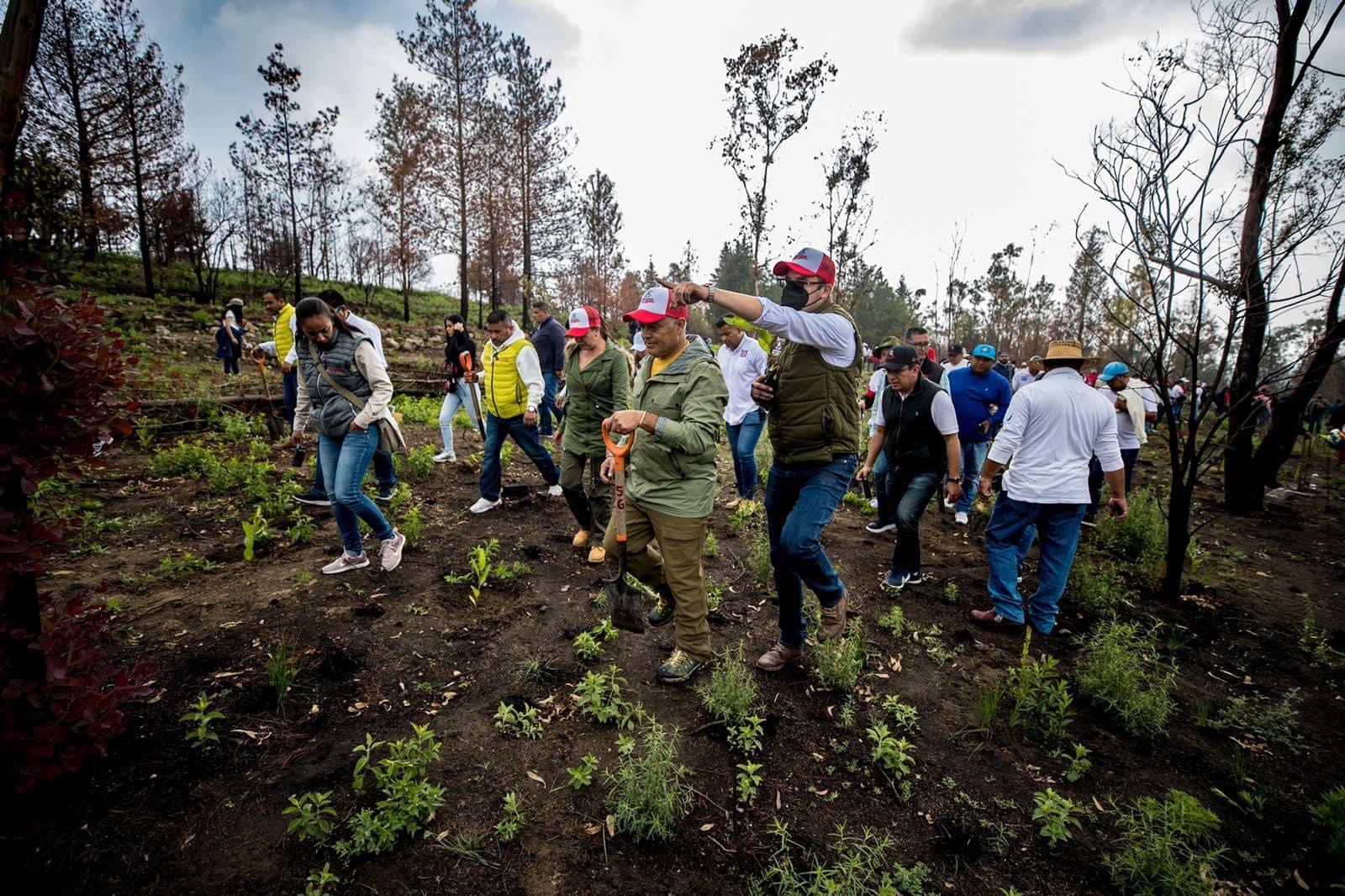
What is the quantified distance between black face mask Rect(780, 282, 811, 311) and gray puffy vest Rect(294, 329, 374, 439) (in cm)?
343

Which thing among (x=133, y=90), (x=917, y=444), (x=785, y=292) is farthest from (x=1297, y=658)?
(x=133, y=90)

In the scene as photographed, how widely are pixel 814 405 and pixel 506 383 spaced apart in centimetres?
374

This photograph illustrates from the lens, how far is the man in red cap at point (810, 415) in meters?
3.05

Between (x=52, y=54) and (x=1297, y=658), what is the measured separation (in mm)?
28681

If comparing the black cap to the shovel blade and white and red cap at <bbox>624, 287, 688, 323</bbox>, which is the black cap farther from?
the shovel blade

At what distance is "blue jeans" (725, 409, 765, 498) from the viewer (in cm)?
670

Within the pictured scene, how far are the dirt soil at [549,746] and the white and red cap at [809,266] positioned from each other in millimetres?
2577

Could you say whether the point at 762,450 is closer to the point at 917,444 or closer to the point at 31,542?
the point at 917,444

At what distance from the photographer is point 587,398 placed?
5.18 m

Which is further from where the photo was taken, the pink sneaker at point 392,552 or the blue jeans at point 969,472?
the blue jeans at point 969,472

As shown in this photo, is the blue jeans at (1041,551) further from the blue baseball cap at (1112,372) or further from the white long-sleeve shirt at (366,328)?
the white long-sleeve shirt at (366,328)

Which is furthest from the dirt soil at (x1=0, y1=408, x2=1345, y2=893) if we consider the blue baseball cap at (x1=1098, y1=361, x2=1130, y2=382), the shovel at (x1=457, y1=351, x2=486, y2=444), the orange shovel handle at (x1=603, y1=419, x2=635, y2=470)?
the shovel at (x1=457, y1=351, x2=486, y2=444)

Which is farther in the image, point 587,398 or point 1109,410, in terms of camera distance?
point 587,398

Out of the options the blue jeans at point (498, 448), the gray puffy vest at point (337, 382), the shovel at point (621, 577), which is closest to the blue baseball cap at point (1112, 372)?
the shovel at point (621, 577)
